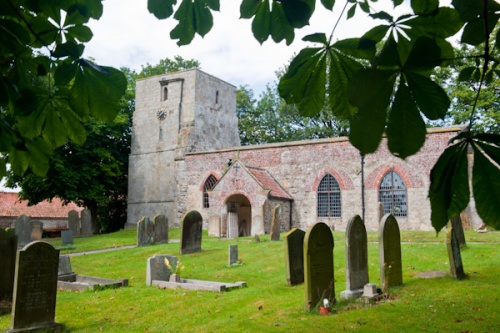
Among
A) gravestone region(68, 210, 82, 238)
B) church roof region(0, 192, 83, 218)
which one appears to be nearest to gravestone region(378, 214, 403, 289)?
gravestone region(68, 210, 82, 238)

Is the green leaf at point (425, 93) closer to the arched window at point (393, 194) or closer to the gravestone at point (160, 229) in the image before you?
the gravestone at point (160, 229)

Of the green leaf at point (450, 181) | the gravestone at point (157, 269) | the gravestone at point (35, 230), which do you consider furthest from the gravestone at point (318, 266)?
the gravestone at point (35, 230)

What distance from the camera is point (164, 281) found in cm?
1092

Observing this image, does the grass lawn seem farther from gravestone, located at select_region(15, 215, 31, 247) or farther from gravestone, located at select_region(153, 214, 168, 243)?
gravestone, located at select_region(15, 215, 31, 247)

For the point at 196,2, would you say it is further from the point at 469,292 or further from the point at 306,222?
the point at 306,222

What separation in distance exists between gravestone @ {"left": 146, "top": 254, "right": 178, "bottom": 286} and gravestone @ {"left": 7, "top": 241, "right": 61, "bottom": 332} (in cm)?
363

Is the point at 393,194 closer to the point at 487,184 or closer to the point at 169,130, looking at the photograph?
the point at 169,130

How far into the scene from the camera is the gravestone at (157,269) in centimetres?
1105

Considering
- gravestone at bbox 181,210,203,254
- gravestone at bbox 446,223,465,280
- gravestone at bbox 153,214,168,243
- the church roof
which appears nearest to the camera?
gravestone at bbox 446,223,465,280

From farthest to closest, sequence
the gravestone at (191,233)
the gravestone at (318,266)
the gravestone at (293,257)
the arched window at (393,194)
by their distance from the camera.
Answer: the arched window at (393,194) → the gravestone at (191,233) → the gravestone at (293,257) → the gravestone at (318,266)

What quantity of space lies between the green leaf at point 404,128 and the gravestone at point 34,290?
24.5 ft

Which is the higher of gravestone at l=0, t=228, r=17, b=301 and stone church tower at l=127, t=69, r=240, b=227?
stone church tower at l=127, t=69, r=240, b=227

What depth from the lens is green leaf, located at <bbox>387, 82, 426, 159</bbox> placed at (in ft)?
3.77

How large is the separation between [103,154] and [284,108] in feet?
54.1
